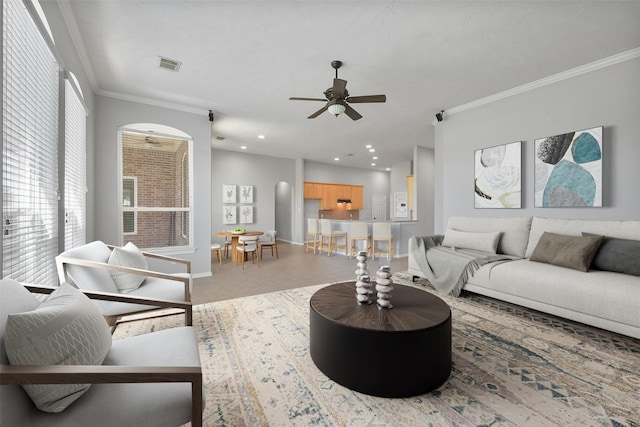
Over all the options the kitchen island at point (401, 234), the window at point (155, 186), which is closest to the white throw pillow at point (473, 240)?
the kitchen island at point (401, 234)

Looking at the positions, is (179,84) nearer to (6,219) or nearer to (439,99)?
(6,219)

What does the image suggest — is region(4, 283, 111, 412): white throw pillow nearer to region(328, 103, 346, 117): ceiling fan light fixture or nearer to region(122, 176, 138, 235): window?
region(328, 103, 346, 117): ceiling fan light fixture

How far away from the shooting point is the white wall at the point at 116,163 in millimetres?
3803

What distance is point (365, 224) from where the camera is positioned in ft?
20.1

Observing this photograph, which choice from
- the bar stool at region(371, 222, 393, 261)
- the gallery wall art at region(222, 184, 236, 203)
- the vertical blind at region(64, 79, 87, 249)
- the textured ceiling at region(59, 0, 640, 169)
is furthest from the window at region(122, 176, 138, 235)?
the bar stool at region(371, 222, 393, 261)

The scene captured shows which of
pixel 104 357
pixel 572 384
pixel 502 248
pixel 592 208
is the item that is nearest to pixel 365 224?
pixel 502 248

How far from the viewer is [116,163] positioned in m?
3.89

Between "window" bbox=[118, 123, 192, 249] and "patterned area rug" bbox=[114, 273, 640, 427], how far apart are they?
2008 millimetres

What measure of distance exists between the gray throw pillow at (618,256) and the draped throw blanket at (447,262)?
0.82 meters

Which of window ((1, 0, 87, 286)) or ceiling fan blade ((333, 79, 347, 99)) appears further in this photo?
ceiling fan blade ((333, 79, 347, 99))

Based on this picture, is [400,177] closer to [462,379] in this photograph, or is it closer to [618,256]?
[618,256]

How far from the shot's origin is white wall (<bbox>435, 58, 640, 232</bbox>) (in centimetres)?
295

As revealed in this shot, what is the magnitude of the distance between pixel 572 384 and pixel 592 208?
98.5 inches

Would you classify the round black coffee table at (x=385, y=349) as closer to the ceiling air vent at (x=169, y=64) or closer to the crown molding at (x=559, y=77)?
the ceiling air vent at (x=169, y=64)
